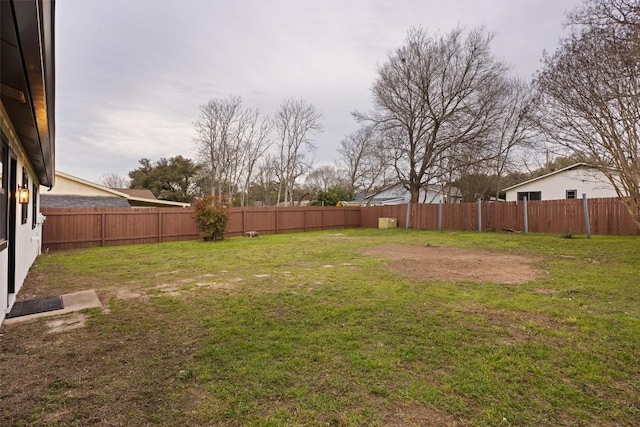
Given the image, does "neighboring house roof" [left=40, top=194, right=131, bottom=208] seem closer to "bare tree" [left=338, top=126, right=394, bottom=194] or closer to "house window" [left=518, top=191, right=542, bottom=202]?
"bare tree" [left=338, top=126, right=394, bottom=194]

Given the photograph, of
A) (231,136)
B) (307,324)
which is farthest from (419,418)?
(231,136)

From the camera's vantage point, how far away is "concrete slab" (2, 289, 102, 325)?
3.71 m

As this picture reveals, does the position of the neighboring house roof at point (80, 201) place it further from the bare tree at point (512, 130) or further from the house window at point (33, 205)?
the bare tree at point (512, 130)

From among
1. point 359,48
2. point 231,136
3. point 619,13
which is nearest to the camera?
point 619,13

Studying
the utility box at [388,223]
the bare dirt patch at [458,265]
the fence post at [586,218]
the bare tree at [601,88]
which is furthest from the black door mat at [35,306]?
the utility box at [388,223]

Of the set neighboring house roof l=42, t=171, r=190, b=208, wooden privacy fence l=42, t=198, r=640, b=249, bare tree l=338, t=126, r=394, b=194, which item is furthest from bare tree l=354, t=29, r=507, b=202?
neighboring house roof l=42, t=171, r=190, b=208

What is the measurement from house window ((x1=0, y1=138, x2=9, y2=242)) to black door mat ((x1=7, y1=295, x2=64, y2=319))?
0.91m

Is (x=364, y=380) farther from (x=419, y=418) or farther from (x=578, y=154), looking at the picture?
(x=578, y=154)

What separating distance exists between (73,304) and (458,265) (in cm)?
665

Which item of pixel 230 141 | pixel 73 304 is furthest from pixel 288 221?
pixel 73 304

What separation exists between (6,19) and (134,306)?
3553 mm

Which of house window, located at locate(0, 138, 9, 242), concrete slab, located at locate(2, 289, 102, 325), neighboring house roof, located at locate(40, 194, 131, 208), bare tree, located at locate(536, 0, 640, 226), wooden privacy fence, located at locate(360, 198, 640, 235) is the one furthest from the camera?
neighboring house roof, located at locate(40, 194, 131, 208)

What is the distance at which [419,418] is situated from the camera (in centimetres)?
191

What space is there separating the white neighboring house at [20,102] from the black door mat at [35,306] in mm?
95
